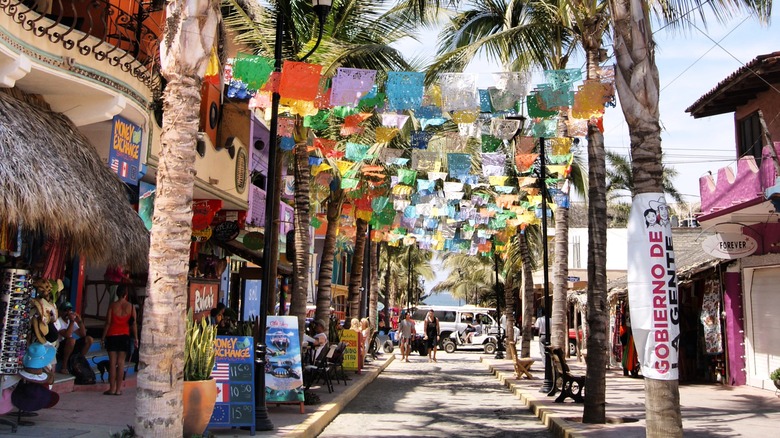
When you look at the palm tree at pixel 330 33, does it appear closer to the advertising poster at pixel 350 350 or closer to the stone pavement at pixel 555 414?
the stone pavement at pixel 555 414

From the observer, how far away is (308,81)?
13133mm

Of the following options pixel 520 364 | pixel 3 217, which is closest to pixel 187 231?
pixel 3 217

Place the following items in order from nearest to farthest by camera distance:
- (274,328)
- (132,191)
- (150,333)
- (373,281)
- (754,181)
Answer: (150,333) → (274,328) → (754,181) → (132,191) → (373,281)

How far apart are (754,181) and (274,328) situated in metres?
9.74

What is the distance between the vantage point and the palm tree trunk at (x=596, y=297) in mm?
12234

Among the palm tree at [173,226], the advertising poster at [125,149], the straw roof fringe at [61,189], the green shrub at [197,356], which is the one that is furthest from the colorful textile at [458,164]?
the palm tree at [173,226]

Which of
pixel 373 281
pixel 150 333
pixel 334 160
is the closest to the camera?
pixel 150 333

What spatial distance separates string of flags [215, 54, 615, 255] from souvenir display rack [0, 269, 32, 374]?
15.6ft

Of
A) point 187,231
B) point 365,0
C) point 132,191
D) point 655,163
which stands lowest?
point 187,231

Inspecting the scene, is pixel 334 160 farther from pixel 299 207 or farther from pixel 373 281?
pixel 373 281

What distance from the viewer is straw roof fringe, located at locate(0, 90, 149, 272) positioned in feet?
30.1

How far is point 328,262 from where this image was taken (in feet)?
69.1

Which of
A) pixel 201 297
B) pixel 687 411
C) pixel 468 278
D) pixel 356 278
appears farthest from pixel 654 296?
pixel 468 278

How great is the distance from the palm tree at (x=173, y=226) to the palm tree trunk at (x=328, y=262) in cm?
1151
